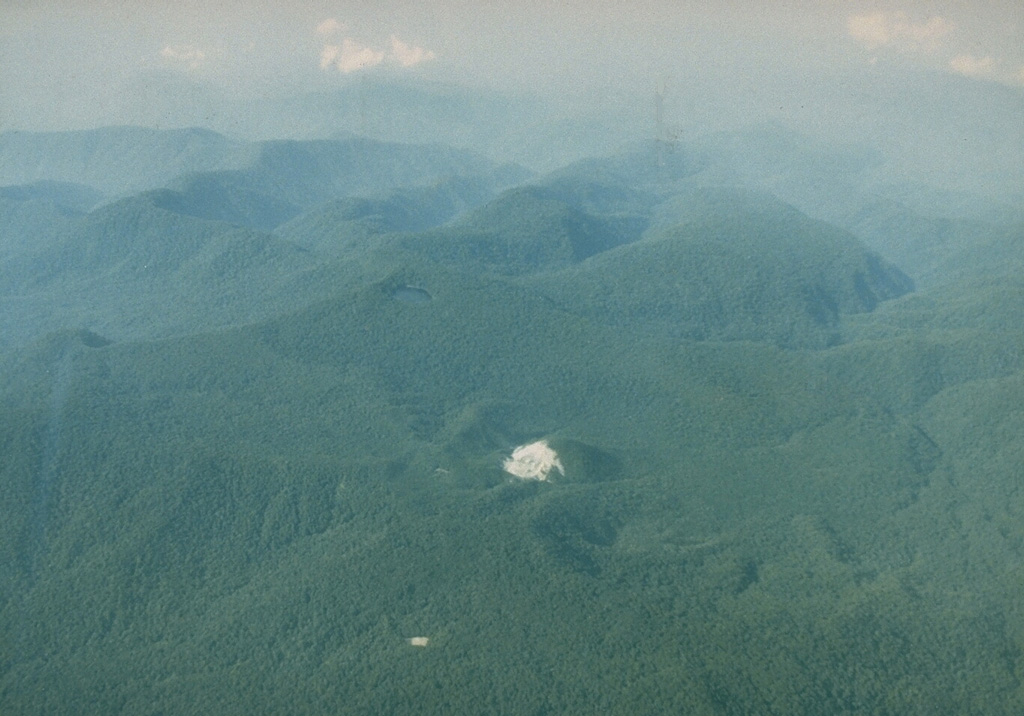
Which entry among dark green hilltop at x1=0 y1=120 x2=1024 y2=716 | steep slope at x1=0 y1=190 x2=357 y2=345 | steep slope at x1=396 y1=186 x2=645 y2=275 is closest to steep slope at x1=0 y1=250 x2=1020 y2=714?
dark green hilltop at x1=0 y1=120 x2=1024 y2=716

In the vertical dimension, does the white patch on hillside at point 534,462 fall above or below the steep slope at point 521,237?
above

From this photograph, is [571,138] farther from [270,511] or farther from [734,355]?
[270,511]

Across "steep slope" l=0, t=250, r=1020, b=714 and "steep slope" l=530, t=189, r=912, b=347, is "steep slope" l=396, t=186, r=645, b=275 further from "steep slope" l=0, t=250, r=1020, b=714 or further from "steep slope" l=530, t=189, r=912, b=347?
"steep slope" l=0, t=250, r=1020, b=714

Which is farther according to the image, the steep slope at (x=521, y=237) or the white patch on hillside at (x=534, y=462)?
the steep slope at (x=521, y=237)

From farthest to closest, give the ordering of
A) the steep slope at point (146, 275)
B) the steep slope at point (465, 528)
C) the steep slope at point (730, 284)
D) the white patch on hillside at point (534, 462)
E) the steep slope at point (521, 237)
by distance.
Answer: the steep slope at point (521, 237), the steep slope at point (146, 275), the steep slope at point (730, 284), the white patch on hillside at point (534, 462), the steep slope at point (465, 528)

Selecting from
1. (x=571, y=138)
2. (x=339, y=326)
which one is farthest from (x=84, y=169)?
(x=339, y=326)

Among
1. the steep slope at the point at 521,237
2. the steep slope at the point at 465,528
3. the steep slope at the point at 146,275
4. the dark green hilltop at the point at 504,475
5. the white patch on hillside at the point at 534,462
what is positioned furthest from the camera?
the steep slope at the point at 521,237

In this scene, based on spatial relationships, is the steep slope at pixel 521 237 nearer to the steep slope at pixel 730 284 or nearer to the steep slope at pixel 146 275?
the steep slope at pixel 730 284

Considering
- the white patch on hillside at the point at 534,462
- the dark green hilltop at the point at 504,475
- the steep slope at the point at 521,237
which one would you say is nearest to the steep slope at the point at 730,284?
the dark green hilltop at the point at 504,475
